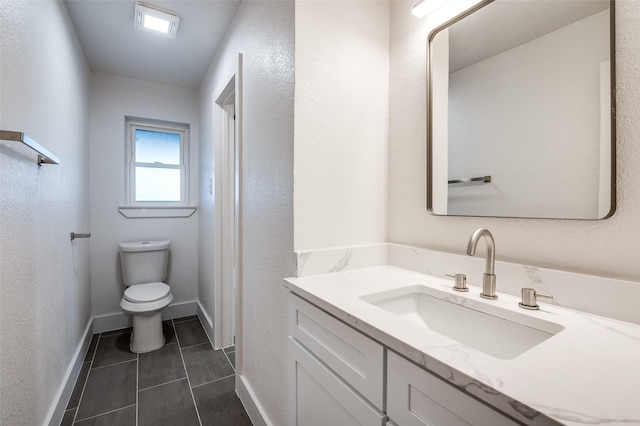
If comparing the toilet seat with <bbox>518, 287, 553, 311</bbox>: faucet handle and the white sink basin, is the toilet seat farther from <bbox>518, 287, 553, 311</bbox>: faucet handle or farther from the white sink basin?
<bbox>518, 287, 553, 311</bbox>: faucet handle

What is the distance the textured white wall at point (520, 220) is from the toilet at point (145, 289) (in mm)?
1960

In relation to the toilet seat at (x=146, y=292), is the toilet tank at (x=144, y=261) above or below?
above

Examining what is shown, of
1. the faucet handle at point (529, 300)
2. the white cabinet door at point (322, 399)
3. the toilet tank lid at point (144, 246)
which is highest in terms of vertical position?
the faucet handle at point (529, 300)

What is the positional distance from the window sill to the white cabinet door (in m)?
2.27

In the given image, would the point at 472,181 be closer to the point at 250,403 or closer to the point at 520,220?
the point at 520,220

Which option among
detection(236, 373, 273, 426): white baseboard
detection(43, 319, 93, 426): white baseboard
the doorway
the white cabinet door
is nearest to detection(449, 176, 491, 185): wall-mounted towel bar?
the white cabinet door

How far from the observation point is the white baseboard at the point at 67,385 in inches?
54.7

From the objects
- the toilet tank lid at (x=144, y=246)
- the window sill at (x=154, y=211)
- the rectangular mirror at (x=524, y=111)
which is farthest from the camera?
the window sill at (x=154, y=211)

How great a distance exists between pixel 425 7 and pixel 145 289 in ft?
8.86

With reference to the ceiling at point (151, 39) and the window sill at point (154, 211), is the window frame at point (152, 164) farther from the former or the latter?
the ceiling at point (151, 39)

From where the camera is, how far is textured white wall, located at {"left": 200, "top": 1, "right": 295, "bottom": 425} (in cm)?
116

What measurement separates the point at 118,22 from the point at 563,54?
2.38 m

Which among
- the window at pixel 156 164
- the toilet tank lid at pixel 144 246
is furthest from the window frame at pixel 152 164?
the toilet tank lid at pixel 144 246

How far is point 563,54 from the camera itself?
828 millimetres
